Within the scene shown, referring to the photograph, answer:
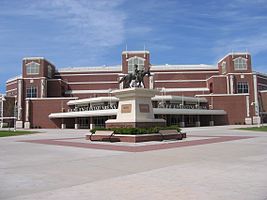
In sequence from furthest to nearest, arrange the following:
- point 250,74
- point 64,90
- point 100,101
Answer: point 64,90
point 250,74
point 100,101

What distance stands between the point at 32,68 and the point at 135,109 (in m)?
61.2

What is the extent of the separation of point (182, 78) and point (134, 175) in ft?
258

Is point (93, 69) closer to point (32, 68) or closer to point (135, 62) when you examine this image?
point (135, 62)

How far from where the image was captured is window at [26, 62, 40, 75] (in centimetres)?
7656

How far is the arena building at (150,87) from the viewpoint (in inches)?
2542

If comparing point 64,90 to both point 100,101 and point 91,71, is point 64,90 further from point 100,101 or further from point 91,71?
point 100,101

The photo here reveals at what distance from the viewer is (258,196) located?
5.99 m

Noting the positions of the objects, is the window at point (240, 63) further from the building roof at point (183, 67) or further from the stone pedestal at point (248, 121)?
the stone pedestal at point (248, 121)

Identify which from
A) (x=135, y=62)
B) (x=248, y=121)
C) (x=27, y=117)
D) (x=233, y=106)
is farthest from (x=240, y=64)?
(x=27, y=117)

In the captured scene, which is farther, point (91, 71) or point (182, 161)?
point (91, 71)

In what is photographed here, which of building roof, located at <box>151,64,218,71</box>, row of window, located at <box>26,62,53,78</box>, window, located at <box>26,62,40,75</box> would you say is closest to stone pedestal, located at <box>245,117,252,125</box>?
building roof, located at <box>151,64,218,71</box>

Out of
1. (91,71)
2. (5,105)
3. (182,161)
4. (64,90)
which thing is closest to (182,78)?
(91,71)

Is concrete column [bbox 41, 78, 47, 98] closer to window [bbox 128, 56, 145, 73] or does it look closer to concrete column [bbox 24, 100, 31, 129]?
concrete column [bbox 24, 100, 31, 129]

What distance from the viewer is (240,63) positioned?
7869 cm
